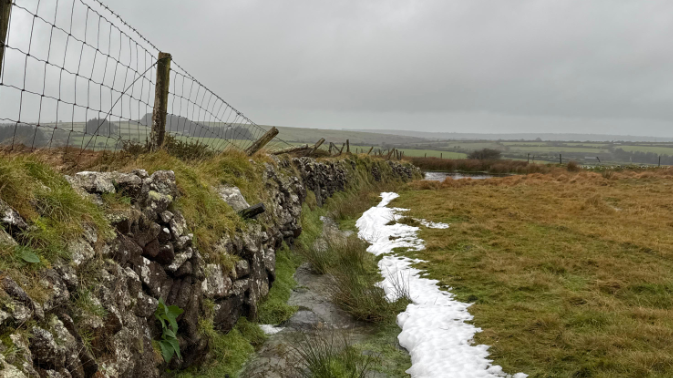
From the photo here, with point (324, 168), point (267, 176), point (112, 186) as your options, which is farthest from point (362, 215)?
point (112, 186)

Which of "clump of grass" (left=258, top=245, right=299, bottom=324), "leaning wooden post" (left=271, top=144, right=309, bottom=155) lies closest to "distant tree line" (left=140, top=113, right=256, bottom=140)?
"leaning wooden post" (left=271, top=144, right=309, bottom=155)

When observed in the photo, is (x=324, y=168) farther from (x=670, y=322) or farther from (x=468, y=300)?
(x=670, y=322)

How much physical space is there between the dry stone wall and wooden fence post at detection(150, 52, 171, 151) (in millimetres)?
1436

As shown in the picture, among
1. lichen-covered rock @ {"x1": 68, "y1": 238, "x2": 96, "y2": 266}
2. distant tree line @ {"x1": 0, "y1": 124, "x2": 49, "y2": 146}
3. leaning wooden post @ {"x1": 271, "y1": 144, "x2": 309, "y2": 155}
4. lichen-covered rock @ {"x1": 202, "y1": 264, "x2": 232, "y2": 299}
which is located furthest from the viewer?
leaning wooden post @ {"x1": 271, "y1": 144, "x2": 309, "y2": 155}

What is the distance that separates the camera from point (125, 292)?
3.24 metres

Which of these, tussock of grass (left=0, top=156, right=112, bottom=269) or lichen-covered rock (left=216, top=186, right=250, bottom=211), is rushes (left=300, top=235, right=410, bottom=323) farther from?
tussock of grass (left=0, top=156, right=112, bottom=269)

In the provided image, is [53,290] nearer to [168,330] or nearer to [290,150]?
[168,330]

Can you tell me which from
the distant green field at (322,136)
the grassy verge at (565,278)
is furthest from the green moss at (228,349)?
the distant green field at (322,136)

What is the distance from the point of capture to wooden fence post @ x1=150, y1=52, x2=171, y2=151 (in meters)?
5.90

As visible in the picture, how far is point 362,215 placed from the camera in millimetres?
14266

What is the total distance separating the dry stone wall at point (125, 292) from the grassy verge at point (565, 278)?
3.07m

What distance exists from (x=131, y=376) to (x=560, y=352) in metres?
3.93

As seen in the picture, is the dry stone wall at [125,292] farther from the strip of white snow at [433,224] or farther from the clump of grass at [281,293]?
the strip of white snow at [433,224]

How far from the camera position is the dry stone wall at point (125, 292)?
227 cm
